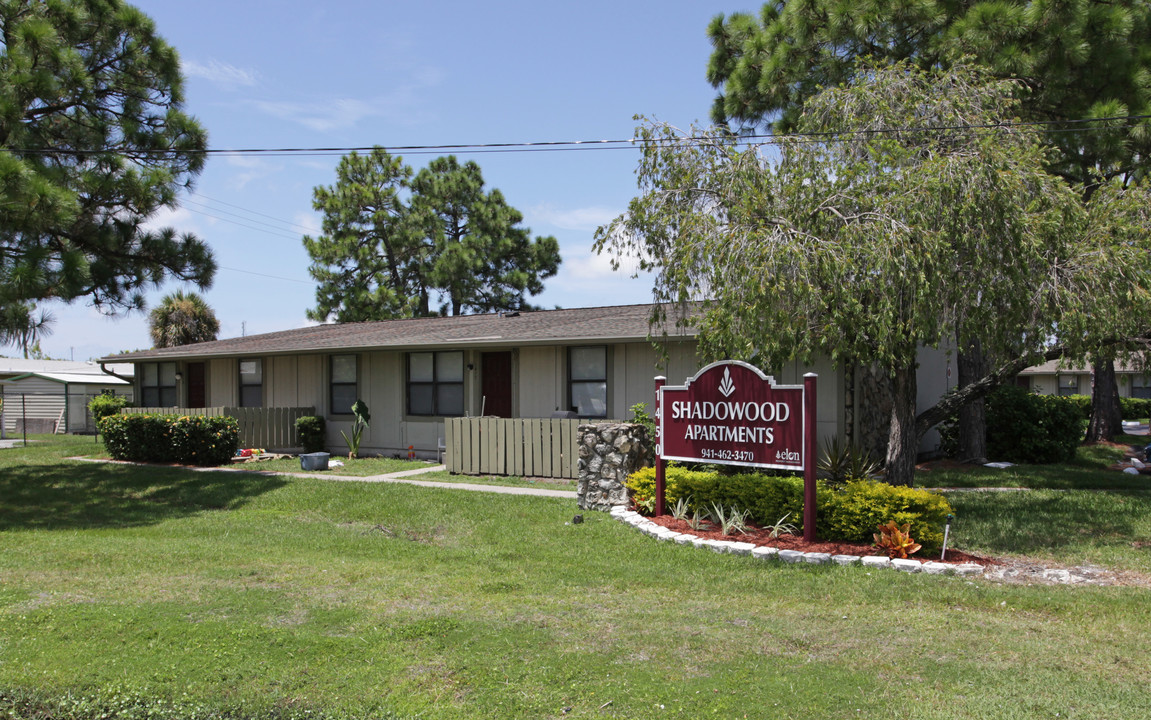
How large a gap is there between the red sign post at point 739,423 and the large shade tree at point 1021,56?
6.58 meters

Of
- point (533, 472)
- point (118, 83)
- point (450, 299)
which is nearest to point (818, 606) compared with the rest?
point (533, 472)

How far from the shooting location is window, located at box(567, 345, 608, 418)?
15.3 meters

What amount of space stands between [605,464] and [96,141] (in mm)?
11419

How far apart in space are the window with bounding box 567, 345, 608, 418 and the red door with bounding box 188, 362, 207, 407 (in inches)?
464

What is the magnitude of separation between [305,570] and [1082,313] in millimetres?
8271

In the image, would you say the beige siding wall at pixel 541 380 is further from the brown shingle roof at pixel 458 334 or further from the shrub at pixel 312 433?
the shrub at pixel 312 433

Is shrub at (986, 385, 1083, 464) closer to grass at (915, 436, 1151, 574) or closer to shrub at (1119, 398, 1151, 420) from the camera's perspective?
grass at (915, 436, 1151, 574)

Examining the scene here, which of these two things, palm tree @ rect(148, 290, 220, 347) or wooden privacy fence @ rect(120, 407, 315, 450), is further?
palm tree @ rect(148, 290, 220, 347)

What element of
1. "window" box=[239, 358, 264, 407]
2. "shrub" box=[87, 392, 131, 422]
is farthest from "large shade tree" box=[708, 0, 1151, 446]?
"shrub" box=[87, 392, 131, 422]

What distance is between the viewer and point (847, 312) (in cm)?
866

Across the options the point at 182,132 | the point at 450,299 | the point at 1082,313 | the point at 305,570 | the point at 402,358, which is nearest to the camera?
the point at 305,570

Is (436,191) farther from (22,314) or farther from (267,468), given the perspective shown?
(22,314)

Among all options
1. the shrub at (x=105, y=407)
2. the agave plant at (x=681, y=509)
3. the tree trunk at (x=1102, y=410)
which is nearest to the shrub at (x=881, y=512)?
the agave plant at (x=681, y=509)

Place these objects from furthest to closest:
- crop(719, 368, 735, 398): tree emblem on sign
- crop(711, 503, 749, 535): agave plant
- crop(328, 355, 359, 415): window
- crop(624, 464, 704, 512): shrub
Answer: crop(328, 355, 359, 415): window, crop(624, 464, 704, 512): shrub, crop(719, 368, 735, 398): tree emblem on sign, crop(711, 503, 749, 535): agave plant
